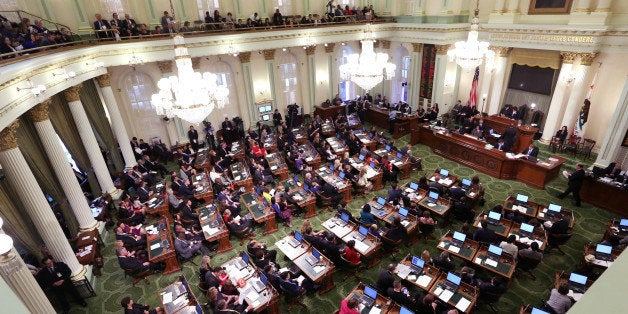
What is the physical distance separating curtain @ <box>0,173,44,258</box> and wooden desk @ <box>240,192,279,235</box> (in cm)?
548

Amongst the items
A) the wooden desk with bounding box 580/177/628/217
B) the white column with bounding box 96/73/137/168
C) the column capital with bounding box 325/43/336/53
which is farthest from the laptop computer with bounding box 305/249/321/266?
the column capital with bounding box 325/43/336/53

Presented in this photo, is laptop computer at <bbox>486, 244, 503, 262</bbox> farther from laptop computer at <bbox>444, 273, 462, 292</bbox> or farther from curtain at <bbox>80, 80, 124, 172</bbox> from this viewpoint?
curtain at <bbox>80, 80, 124, 172</bbox>

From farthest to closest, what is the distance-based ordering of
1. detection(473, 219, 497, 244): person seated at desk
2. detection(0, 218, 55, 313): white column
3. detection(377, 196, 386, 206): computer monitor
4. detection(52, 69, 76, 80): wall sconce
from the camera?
detection(377, 196, 386, 206): computer monitor → detection(52, 69, 76, 80): wall sconce → detection(473, 219, 497, 244): person seated at desk → detection(0, 218, 55, 313): white column

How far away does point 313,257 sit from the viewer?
793 centimetres

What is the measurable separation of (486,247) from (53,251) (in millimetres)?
10323

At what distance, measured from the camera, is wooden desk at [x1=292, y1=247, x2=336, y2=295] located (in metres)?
7.46

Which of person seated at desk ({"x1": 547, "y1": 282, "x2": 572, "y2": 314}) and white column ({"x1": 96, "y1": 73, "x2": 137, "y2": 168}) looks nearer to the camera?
person seated at desk ({"x1": 547, "y1": 282, "x2": 572, "y2": 314})

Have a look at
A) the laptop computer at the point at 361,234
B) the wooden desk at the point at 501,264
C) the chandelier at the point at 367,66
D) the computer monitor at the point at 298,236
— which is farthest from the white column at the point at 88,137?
the wooden desk at the point at 501,264

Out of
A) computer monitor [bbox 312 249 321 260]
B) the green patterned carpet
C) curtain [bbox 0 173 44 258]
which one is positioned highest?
curtain [bbox 0 173 44 258]

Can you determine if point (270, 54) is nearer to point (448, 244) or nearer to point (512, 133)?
point (512, 133)

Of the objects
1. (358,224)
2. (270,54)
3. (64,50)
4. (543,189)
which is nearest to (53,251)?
(64,50)

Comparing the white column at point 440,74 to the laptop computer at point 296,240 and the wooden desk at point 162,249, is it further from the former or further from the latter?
the wooden desk at point 162,249

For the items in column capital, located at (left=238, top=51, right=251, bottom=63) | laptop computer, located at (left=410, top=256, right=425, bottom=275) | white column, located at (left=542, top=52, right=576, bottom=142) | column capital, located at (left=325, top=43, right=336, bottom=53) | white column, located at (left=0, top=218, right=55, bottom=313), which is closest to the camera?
white column, located at (left=0, top=218, right=55, bottom=313)

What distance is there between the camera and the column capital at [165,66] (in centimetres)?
1491
